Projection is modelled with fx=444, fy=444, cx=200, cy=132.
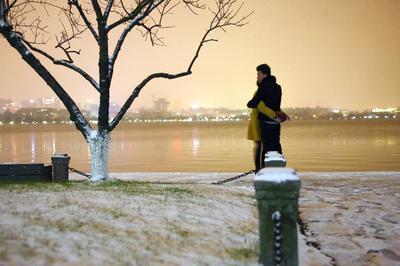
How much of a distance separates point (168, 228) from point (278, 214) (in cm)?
211

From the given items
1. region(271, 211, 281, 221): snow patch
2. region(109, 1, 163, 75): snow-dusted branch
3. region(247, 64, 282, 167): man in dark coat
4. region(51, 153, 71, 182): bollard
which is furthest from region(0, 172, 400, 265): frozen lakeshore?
region(109, 1, 163, 75): snow-dusted branch

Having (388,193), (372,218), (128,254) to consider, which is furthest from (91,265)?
(388,193)

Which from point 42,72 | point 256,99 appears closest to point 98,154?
point 42,72

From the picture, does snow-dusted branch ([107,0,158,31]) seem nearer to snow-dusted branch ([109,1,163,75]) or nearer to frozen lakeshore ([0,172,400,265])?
snow-dusted branch ([109,1,163,75])

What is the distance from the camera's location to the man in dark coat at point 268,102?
9.10 metres

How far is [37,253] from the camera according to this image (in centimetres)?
490

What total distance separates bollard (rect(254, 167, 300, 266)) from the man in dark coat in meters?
4.48

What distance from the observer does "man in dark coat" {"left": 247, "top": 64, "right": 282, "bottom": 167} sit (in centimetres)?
910

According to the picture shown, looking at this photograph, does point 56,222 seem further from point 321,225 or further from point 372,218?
point 372,218

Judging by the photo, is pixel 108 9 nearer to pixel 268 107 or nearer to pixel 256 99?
pixel 256 99

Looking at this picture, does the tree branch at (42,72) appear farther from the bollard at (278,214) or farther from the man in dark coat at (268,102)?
the bollard at (278,214)

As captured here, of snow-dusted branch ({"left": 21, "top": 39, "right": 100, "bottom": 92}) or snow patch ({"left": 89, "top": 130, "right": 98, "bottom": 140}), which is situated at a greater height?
snow-dusted branch ({"left": 21, "top": 39, "right": 100, "bottom": 92})

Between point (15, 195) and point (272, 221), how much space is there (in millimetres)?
5108

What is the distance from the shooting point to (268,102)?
912cm
